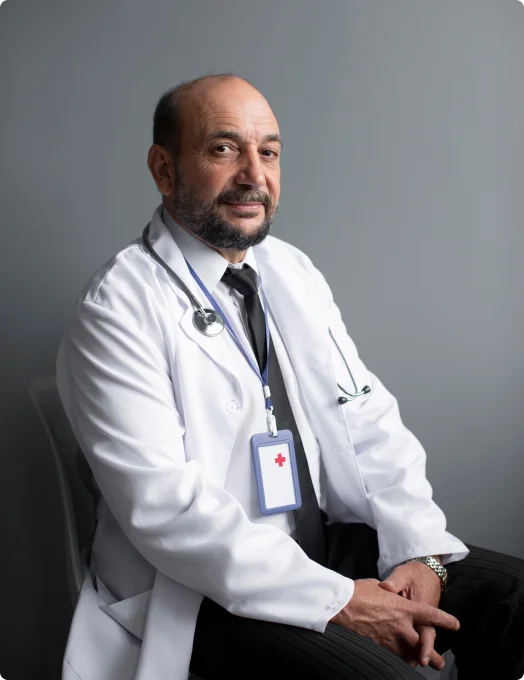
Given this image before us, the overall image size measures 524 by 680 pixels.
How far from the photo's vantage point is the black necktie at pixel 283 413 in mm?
1635

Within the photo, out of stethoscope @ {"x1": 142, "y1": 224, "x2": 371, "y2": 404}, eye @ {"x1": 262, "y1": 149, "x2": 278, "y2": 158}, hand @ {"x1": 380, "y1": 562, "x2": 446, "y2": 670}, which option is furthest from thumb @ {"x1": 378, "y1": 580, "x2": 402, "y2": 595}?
eye @ {"x1": 262, "y1": 149, "x2": 278, "y2": 158}

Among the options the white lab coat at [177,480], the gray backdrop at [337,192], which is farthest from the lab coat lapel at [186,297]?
the gray backdrop at [337,192]

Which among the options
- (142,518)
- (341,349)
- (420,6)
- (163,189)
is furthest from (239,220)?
(420,6)

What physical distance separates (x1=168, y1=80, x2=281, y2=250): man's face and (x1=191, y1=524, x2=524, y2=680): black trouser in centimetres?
78

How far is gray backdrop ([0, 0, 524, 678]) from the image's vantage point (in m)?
1.93

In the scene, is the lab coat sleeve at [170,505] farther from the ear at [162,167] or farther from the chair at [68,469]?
the ear at [162,167]

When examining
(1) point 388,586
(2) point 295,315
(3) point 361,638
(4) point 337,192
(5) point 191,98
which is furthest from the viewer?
(4) point 337,192

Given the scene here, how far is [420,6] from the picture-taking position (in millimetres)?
2219

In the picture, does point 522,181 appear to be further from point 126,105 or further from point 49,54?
point 49,54

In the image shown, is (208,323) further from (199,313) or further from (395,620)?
(395,620)

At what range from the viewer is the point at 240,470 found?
5.15 ft

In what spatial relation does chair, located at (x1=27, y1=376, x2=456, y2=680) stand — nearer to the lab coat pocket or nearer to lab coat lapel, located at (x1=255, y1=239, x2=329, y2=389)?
the lab coat pocket

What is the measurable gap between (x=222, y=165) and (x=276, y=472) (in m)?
0.69

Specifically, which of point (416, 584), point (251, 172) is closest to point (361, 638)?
point (416, 584)
